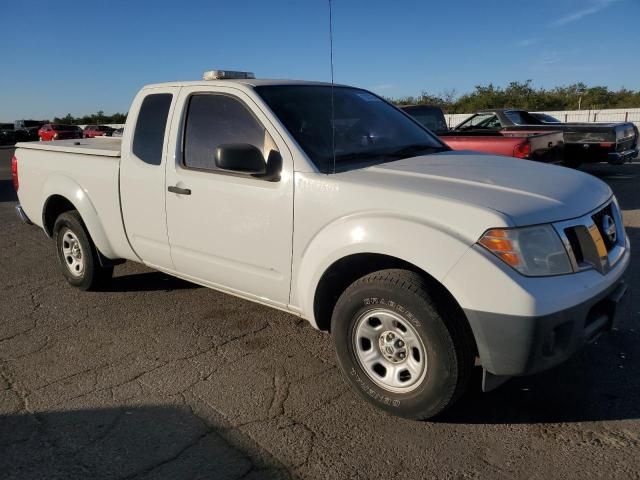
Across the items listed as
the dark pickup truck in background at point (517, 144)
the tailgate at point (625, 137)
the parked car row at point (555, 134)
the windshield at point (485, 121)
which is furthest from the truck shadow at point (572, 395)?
the windshield at point (485, 121)

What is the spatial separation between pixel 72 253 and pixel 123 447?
9.66 ft

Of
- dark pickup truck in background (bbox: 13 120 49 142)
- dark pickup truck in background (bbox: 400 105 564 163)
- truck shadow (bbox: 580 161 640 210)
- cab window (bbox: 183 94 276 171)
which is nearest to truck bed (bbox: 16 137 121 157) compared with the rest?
cab window (bbox: 183 94 276 171)

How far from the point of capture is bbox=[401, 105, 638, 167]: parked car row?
880 centimetres

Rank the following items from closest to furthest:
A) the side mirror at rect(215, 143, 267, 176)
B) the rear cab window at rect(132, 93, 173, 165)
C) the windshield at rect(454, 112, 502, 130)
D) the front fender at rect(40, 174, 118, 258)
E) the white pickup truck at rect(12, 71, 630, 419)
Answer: the white pickup truck at rect(12, 71, 630, 419)
the side mirror at rect(215, 143, 267, 176)
the rear cab window at rect(132, 93, 173, 165)
the front fender at rect(40, 174, 118, 258)
the windshield at rect(454, 112, 502, 130)

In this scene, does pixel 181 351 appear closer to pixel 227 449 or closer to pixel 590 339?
pixel 227 449

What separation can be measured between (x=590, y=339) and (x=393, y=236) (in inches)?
44.1

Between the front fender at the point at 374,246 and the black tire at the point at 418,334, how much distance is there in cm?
15

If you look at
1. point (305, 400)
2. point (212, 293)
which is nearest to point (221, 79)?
point (212, 293)

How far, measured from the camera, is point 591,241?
270cm

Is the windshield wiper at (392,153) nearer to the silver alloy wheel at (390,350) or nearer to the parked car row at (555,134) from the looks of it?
the silver alloy wheel at (390,350)

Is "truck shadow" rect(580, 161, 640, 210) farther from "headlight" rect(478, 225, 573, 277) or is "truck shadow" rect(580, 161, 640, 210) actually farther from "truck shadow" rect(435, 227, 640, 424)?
"headlight" rect(478, 225, 573, 277)

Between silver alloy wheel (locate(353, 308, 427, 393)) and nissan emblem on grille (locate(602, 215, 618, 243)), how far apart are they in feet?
4.02

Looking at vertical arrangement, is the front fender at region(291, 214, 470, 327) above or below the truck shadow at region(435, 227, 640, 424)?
above

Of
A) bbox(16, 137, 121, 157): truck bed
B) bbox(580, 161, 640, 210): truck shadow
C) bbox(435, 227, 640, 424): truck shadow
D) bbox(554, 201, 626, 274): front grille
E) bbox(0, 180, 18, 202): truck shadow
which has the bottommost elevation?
bbox(435, 227, 640, 424): truck shadow
